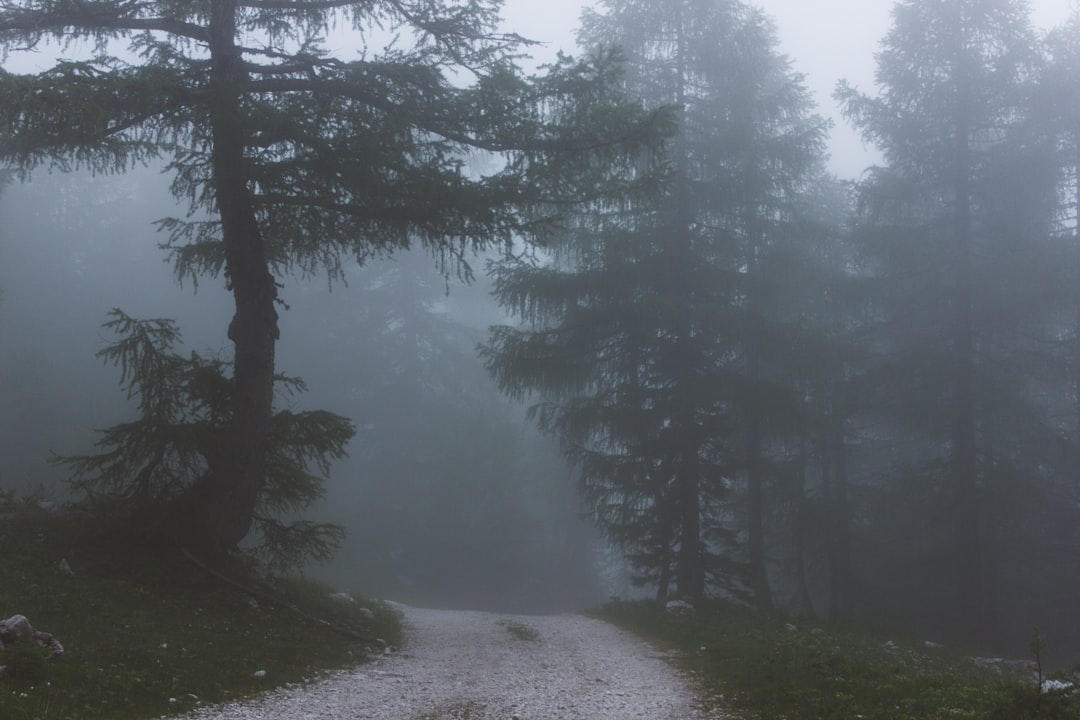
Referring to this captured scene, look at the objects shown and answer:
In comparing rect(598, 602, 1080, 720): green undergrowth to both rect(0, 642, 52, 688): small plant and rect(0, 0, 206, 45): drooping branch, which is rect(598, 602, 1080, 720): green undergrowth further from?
rect(0, 0, 206, 45): drooping branch

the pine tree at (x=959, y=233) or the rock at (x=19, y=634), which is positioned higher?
the pine tree at (x=959, y=233)

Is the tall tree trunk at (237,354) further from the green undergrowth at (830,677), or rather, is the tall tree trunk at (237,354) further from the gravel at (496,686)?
the green undergrowth at (830,677)

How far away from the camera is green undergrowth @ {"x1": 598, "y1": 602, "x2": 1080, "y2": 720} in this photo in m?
6.32

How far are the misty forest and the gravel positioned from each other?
2.92 metres

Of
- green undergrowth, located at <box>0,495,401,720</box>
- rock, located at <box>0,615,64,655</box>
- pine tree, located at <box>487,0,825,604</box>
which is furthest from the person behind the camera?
pine tree, located at <box>487,0,825,604</box>

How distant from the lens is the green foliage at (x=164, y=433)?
1116cm

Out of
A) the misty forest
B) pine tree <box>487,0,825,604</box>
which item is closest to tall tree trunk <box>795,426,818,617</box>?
the misty forest

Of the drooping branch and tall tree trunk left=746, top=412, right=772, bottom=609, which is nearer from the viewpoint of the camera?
the drooping branch

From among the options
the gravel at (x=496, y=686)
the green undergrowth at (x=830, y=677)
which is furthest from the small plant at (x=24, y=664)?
the green undergrowth at (x=830, y=677)

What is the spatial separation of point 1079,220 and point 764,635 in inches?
608

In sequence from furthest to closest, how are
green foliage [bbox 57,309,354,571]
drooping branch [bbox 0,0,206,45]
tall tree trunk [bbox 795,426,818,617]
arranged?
1. tall tree trunk [bbox 795,426,818,617]
2. green foliage [bbox 57,309,354,571]
3. drooping branch [bbox 0,0,206,45]

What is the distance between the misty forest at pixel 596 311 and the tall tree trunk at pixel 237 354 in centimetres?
5

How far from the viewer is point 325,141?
442 inches

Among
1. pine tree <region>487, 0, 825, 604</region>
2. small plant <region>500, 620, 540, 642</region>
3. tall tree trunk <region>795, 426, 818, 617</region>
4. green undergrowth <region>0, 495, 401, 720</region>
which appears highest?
pine tree <region>487, 0, 825, 604</region>
